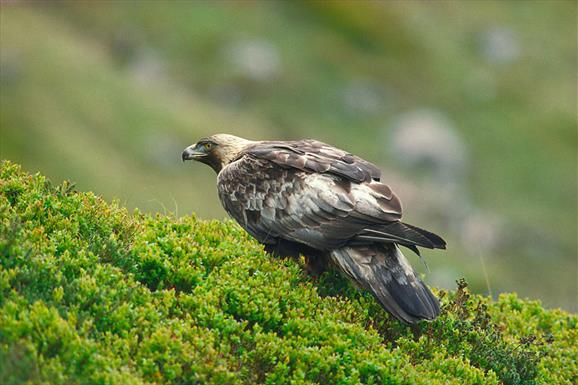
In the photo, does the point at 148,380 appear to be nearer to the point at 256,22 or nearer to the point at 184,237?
the point at 184,237

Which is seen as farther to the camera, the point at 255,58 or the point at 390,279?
the point at 255,58

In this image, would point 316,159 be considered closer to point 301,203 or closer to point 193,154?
point 301,203

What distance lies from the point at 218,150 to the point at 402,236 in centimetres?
408

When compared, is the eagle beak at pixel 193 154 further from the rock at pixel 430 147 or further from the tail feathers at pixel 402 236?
the rock at pixel 430 147

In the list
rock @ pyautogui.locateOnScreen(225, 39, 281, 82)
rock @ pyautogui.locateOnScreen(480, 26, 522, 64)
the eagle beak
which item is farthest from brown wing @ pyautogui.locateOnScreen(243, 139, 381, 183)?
rock @ pyautogui.locateOnScreen(480, 26, 522, 64)

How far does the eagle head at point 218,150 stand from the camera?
14.4 m

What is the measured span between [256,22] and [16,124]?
28.7 meters

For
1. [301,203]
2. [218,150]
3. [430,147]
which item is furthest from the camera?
[430,147]

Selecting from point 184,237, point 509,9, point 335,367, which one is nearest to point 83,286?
point 184,237

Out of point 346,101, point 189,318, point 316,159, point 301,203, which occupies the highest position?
point 346,101

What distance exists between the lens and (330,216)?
1215 cm

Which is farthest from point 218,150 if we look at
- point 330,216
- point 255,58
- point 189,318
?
point 255,58

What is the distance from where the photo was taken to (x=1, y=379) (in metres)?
8.66

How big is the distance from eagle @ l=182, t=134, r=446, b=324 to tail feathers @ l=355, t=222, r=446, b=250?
0.01 m
